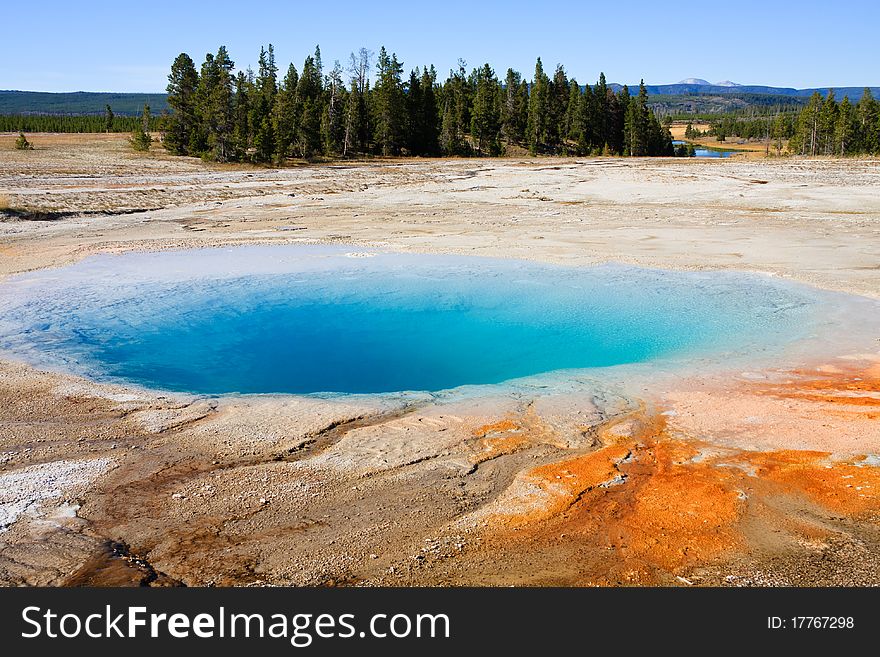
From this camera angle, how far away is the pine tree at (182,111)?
1714 inches

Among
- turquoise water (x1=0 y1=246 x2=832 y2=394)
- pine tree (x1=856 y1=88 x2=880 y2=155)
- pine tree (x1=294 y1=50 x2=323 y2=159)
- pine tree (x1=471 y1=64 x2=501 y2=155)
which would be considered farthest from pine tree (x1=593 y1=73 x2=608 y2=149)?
turquoise water (x1=0 y1=246 x2=832 y2=394)

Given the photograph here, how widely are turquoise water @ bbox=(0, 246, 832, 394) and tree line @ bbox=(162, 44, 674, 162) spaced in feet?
91.6

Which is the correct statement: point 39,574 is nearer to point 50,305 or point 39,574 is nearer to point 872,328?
point 50,305

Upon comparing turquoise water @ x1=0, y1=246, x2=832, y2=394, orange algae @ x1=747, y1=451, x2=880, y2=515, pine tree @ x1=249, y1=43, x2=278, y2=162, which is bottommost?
orange algae @ x1=747, y1=451, x2=880, y2=515

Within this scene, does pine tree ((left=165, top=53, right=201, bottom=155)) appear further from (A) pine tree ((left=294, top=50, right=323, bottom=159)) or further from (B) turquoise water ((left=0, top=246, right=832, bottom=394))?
(B) turquoise water ((left=0, top=246, right=832, bottom=394))

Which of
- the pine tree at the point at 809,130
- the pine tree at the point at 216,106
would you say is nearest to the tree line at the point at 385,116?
the pine tree at the point at 216,106

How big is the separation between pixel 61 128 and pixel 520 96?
173ft

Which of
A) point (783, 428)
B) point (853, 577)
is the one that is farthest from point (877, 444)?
point (853, 577)

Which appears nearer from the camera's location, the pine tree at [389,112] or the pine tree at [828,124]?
the pine tree at [389,112]

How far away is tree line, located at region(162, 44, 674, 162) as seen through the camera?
4188 cm

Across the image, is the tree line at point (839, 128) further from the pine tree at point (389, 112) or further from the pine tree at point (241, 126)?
the pine tree at point (241, 126)

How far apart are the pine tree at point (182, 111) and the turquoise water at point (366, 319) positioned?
30.2 meters

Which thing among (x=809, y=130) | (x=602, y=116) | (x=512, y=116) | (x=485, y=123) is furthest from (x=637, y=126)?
(x=809, y=130)

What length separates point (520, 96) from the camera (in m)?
67.7
